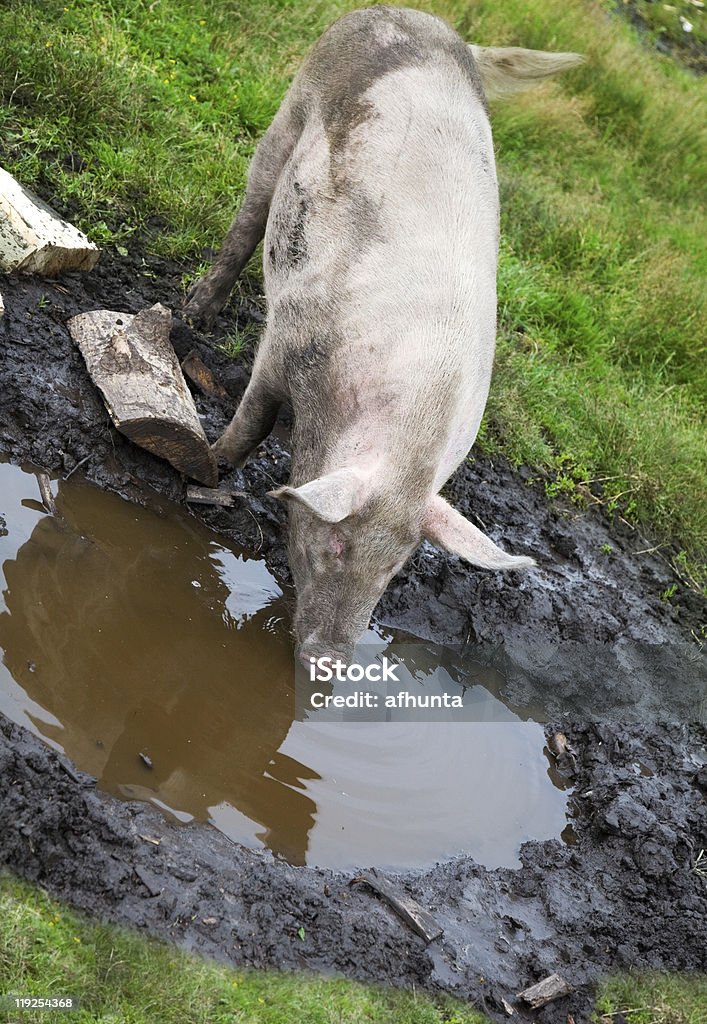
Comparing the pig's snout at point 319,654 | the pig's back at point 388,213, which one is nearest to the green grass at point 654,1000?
the pig's snout at point 319,654

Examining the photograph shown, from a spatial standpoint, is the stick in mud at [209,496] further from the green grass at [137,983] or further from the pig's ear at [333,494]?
the green grass at [137,983]

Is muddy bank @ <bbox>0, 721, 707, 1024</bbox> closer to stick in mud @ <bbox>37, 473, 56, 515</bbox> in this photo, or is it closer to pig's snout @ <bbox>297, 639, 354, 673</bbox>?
pig's snout @ <bbox>297, 639, 354, 673</bbox>

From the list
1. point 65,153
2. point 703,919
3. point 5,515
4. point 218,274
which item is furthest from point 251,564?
point 65,153

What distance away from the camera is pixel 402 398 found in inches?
163

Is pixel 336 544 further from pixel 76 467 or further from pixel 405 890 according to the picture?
pixel 76 467

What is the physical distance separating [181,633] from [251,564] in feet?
2.09

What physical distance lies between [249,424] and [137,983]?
8.39ft

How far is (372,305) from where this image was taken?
4375 mm

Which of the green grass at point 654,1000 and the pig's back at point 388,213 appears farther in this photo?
the pig's back at point 388,213

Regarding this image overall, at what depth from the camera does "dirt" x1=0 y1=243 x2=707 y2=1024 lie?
3.40 meters

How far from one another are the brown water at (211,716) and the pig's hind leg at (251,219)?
1.39m

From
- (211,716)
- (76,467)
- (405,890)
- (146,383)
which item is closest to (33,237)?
(146,383)

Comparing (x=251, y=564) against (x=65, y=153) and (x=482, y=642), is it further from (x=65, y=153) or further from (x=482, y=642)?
(x=65, y=153)

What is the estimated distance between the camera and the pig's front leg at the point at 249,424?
4887mm
